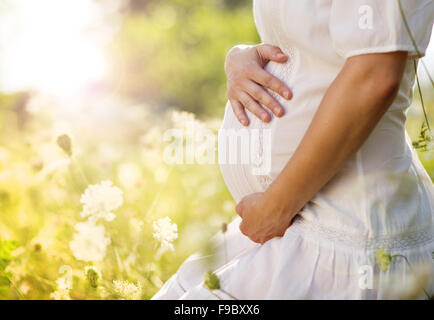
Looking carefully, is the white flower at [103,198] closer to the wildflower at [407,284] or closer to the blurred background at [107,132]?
the blurred background at [107,132]

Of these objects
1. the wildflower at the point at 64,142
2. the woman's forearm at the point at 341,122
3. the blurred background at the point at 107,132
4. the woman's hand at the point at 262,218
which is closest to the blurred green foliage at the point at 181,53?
the blurred background at the point at 107,132

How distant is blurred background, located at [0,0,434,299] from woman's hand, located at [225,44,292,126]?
319 mm

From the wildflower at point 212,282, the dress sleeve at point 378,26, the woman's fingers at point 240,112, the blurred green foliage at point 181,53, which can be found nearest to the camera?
the dress sleeve at point 378,26

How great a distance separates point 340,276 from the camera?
2.72 ft

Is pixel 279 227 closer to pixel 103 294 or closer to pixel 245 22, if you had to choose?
pixel 103 294

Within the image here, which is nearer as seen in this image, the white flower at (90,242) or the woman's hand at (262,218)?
the woman's hand at (262,218)

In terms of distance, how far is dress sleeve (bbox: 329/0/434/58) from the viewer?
72cm

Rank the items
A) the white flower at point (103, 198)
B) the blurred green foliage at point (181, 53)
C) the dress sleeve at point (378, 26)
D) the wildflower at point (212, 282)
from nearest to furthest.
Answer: the dress sleeve at point (378, 26)
the wildflower at point (212, 282)
the white flower at point (103, 198)
the blurred green foliage at point (181, 53)

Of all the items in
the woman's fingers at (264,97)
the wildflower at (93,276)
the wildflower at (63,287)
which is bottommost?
the wildflower at (63,287)

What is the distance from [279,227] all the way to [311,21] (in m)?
Answer: 0.37

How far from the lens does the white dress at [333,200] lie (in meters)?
0.81

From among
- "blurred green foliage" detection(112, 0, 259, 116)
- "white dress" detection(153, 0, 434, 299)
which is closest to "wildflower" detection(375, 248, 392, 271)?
"white dress" detection(153, 0, 434, 299)

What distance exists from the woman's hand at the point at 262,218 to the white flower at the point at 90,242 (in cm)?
47

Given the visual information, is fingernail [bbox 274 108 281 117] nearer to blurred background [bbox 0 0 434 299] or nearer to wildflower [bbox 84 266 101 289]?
blurred background [bbox 0 0 434 299]
